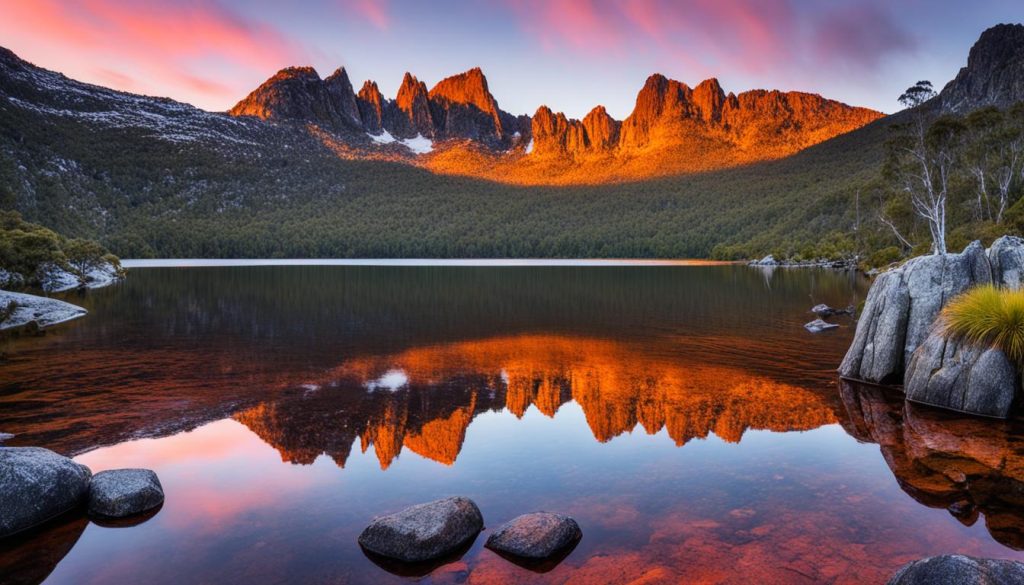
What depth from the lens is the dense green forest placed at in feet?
399

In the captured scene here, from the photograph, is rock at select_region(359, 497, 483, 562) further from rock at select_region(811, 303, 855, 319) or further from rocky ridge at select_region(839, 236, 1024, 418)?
rock at select_region(811, 303, 855, 319)

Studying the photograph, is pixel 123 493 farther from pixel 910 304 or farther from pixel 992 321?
pixel 910 304

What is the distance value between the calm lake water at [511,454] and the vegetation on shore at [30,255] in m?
24.7

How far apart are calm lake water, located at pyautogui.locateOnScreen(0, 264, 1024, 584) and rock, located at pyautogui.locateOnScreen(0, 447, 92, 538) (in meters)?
0.30

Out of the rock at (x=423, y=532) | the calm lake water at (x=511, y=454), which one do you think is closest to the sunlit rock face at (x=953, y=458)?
the calm lake water at (x=511, y=454)

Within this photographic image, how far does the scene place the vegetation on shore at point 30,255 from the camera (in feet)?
139

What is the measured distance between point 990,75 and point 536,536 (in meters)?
186

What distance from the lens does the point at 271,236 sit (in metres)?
145

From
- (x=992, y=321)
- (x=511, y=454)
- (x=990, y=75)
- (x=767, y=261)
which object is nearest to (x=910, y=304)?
(x=992, y=321)

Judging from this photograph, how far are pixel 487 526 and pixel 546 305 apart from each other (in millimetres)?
30953

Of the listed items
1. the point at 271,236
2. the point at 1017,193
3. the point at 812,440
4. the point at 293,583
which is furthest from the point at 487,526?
the point at 271,236

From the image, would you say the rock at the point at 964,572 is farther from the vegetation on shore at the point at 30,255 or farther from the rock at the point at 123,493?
the vegetation on shore at the point at 30,255

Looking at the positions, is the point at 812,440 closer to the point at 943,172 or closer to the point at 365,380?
the point at 365,380

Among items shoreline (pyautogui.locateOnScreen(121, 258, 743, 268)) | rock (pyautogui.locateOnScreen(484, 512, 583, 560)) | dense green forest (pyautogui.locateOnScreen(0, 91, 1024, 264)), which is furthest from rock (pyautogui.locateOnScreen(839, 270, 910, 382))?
dense green forest (pyautogui.locateOnScreen(0, 91, 1024, 264))
